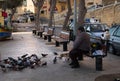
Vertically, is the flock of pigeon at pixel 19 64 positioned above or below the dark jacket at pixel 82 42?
below

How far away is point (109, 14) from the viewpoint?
143 ft

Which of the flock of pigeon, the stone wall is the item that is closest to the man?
the flock of pigeon

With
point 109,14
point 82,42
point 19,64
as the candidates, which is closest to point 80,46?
point 82,42

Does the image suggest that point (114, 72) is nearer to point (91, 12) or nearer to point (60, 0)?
point (91, 12)

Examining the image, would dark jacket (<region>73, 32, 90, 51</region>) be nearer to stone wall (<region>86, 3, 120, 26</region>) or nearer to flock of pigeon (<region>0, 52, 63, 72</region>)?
flock of pigeon (<region>0, 52, 63, 72</region>)

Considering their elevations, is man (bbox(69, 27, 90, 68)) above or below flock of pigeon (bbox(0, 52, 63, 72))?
above

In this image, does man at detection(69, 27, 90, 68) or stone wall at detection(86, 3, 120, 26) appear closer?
man at detection(69, 27, 90, 68)

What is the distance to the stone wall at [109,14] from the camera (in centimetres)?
4100

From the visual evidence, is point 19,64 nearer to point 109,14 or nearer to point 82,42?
point 82,42

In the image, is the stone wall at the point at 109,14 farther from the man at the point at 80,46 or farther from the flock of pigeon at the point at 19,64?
the man at the point at 80,46

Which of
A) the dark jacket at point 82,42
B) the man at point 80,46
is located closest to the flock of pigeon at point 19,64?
the man at point 80,46

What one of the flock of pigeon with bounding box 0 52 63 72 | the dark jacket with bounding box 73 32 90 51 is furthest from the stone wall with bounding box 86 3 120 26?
the dark jacket with bounding box 73 32 90 51

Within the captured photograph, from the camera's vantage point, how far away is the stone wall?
41.0m

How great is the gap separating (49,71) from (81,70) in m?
1.03
